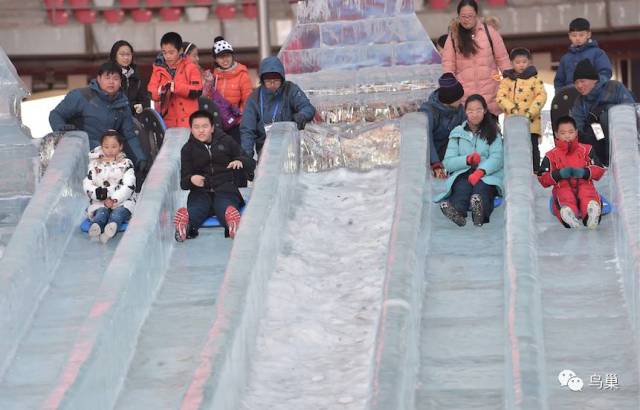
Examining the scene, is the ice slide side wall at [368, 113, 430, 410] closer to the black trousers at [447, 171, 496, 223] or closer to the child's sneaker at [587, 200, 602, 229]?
the black trousers at [447, 171, 496, 223]

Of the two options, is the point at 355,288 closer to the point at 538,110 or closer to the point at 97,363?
the point at 97,363

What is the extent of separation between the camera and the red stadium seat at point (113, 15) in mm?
25500

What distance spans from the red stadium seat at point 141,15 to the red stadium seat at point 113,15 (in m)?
0.18

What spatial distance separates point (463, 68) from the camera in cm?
1419

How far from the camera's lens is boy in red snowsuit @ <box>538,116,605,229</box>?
37.8ft

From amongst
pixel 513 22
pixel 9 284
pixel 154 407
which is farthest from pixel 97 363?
pixel 513 22

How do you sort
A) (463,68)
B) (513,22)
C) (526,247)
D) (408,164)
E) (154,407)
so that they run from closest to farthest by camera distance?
(154,407), (526,247), (408,164), (463,68), (513,22)

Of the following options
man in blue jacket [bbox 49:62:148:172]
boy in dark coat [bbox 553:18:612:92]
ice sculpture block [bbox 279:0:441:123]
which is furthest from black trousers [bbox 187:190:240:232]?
boy in dark coat [bbox 553:18:612:92]

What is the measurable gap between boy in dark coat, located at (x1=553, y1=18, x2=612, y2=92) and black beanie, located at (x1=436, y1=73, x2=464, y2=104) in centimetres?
146

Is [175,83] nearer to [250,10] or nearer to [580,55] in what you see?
[580,55]

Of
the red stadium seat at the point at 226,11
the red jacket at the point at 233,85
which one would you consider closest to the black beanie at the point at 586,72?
the red jacket at the point at 233,85

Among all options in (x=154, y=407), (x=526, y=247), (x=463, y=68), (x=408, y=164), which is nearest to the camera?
(x=154, y=407)

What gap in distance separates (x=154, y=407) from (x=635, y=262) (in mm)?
2852

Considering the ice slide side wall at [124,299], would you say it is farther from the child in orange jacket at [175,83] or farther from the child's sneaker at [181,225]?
the child in orange jacket at [175,83]
